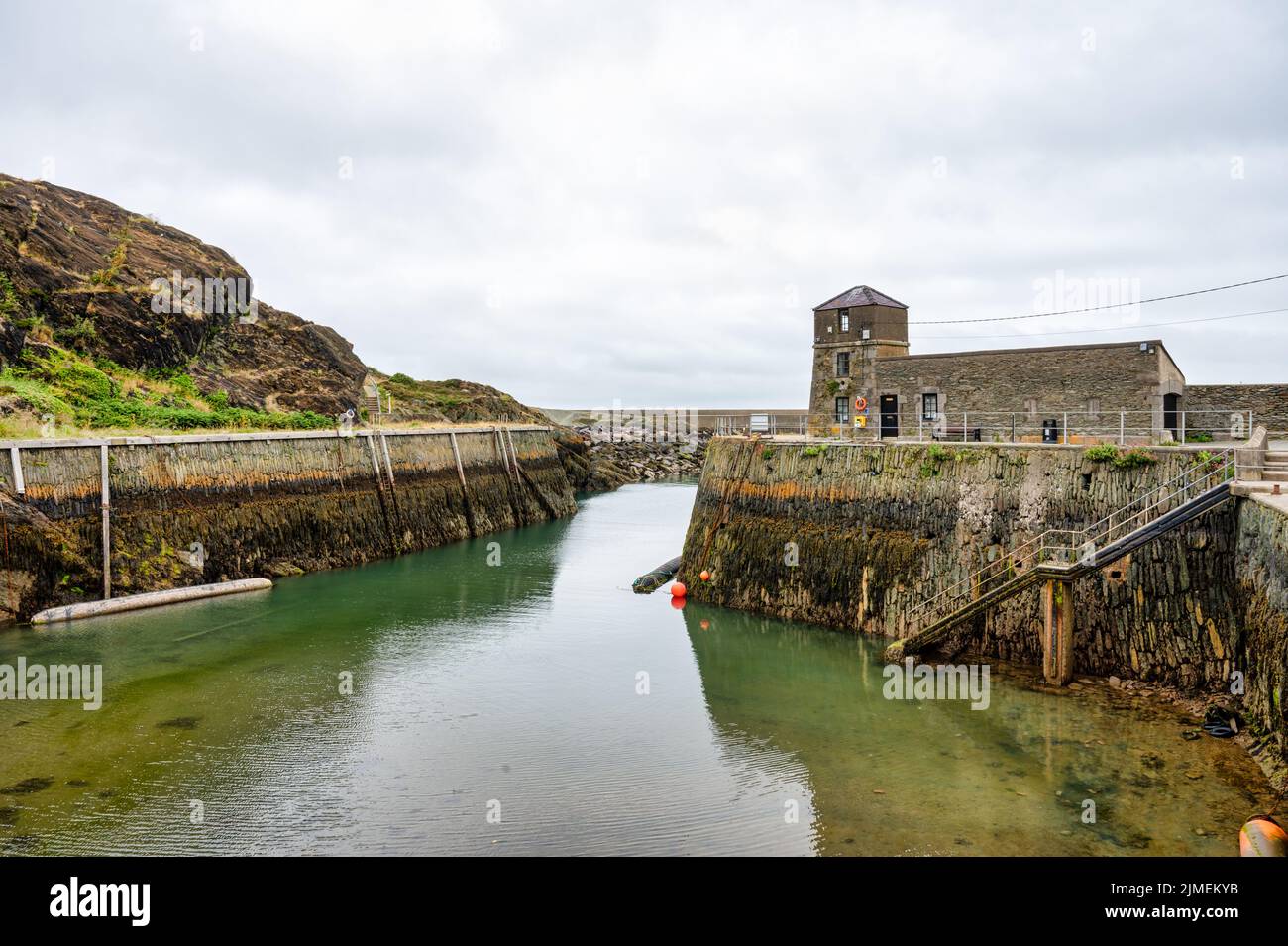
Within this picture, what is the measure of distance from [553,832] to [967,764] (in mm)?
7684

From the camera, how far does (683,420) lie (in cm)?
13200

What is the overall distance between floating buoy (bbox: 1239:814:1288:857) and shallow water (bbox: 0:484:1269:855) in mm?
532

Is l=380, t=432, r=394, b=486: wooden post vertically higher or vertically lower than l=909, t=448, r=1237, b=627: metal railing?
higher

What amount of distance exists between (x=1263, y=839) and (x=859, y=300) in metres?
27.9

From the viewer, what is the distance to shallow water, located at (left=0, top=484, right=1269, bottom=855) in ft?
42.8

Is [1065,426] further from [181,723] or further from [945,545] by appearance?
[181,723]

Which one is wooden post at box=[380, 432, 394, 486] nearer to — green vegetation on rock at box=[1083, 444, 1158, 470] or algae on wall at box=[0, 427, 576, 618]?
algae on wall at box=[0, 427, 576, 618]

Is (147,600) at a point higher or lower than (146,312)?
lower

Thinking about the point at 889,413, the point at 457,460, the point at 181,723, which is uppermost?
the point at 889,413

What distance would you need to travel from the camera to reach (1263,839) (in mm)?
11141

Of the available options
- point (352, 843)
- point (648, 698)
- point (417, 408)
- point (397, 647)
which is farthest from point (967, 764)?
point (417, 408)

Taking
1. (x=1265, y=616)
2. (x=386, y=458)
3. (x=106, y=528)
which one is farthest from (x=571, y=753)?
(x=386, y=458)

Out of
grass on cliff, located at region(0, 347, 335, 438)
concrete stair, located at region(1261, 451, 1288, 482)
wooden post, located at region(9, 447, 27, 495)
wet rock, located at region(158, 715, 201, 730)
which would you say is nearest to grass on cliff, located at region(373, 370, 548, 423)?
grass on cliff, located at region(0, 347, 335, 438)
